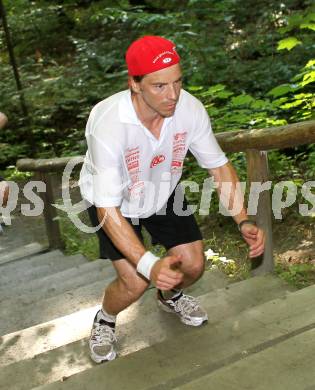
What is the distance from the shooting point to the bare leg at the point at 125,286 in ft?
9.43

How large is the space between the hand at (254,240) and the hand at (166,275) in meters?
0.65

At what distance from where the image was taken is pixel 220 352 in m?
2.51

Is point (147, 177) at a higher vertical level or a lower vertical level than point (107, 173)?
lower

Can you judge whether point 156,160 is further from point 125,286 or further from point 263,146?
point 263,146

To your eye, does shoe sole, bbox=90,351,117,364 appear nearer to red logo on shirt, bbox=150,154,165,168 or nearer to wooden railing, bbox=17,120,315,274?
red logo on shirt, bbox=150,154,165,168

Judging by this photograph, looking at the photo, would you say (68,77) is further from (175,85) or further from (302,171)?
(175,85)

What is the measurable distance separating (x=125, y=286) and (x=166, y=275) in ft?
2.98

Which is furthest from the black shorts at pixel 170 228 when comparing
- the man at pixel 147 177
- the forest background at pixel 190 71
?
the forest background at pixel 190 71

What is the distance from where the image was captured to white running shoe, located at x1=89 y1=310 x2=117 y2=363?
287 cm

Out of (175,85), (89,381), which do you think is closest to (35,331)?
(89,381)

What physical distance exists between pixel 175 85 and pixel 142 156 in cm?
41

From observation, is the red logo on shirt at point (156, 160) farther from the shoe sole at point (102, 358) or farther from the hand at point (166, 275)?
the shoe sole at point (102, 358)

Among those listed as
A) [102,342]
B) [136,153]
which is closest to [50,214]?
[102,342]

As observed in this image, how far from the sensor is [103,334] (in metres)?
2.94
